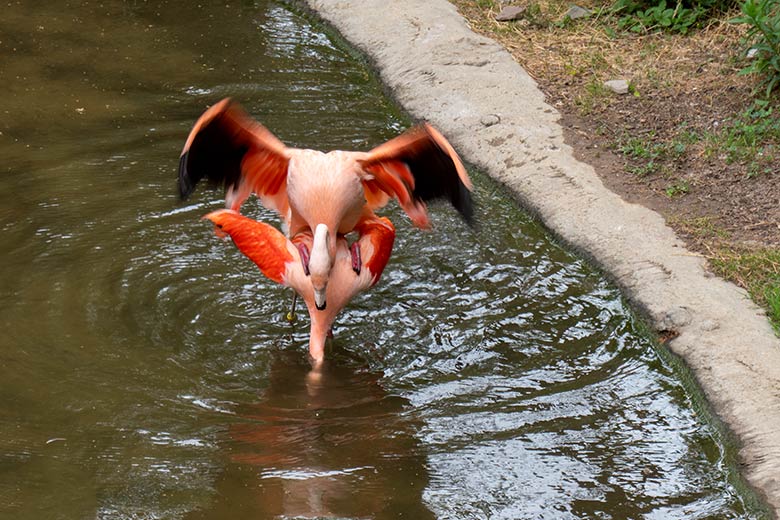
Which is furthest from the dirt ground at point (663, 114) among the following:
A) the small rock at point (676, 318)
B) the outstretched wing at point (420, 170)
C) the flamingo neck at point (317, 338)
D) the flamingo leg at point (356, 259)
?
the flamingo neck at point (317, 338)

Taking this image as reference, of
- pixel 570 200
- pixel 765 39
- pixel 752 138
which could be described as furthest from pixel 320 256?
pixel 765 39

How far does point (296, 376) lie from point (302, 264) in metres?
0.48

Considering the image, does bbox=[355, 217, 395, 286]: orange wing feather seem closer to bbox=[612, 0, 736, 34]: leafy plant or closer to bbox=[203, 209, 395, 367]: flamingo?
bbox=[203, 209, 395, 367]: flamingo

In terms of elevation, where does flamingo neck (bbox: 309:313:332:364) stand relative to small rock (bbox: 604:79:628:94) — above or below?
below

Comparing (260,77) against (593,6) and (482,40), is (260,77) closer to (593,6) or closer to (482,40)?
(482,40)

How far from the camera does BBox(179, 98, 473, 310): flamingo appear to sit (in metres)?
4.46

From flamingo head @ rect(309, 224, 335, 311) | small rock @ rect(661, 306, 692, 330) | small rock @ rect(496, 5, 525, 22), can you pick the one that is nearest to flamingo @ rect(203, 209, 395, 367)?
flamingo head @ rect(309, 224, 335, 311)

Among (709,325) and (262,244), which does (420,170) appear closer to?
(262,244)

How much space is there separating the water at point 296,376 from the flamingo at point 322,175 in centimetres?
44

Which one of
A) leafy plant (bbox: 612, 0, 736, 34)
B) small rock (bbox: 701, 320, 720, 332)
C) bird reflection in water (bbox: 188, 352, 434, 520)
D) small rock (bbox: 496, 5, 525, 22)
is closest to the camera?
bird reflection in water (bbox: 188, 352, 434, 520)

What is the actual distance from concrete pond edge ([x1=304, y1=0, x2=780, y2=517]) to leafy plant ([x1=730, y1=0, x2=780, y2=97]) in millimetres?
1220

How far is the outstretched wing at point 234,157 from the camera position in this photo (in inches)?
180

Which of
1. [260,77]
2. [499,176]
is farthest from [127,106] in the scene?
[499,176]

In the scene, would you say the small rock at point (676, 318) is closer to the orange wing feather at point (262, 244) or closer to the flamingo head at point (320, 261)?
the flamingo head at point (320, 261)
